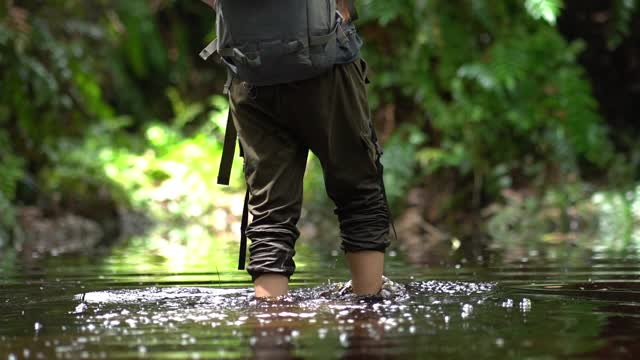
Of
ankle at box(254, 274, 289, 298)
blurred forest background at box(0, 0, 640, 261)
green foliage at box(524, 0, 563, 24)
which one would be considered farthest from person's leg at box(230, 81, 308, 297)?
blurred forest background at box(0, 0, 640, 261)

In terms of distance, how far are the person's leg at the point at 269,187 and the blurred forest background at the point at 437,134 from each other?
11.4 ft

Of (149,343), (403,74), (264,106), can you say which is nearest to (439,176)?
(403,74)

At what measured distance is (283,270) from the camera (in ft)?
14.9

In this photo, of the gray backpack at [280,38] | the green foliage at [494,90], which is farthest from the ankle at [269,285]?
the green foliage at [494,90]

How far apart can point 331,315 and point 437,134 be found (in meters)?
7.30

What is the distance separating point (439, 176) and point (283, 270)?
6.53 meters

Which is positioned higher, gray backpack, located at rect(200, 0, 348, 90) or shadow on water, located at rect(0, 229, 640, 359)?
gray backpack, located at rect(200, 0, 348, 90)

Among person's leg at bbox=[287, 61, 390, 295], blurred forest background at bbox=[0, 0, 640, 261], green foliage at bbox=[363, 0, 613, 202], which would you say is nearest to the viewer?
person's leg at bbox=[287, 61, 390, 295]

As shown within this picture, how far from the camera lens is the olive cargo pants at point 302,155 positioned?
446 cm

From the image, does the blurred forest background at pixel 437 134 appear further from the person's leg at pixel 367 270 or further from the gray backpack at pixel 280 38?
the gray backpack at pixel 280 38

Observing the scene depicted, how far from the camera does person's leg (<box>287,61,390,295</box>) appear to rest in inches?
175

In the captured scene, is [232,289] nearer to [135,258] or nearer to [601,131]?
[135,258]

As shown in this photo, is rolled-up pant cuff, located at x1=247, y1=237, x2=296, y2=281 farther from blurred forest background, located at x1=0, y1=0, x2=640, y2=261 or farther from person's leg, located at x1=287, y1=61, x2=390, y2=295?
blurred forest background, located at x1=0, y1=0, x2=640, y2=261

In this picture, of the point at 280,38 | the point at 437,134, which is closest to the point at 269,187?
the point at 280,38
